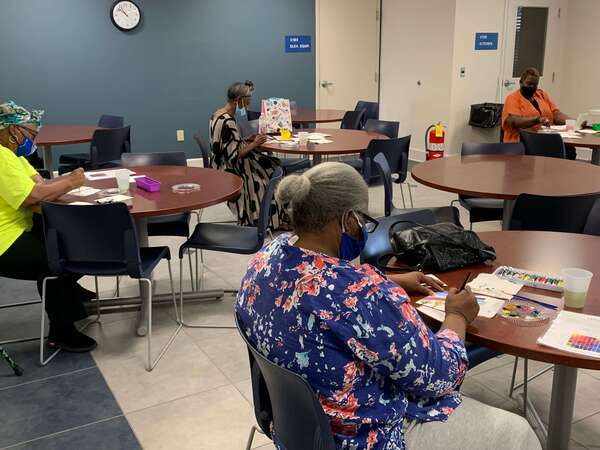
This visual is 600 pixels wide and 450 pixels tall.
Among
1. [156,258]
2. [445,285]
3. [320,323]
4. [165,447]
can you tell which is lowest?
[165,447]

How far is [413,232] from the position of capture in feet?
7.02

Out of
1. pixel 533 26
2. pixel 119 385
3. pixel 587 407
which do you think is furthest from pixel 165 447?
pixel 533 26

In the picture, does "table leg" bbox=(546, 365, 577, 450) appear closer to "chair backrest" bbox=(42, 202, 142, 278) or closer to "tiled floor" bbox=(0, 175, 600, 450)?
"tiled floor" bbox=(0, 175, 600, 450)

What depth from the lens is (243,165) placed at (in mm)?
4973

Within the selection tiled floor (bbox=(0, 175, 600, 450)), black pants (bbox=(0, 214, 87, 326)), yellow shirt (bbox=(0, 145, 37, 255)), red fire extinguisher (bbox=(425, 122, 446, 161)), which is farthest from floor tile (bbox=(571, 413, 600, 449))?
red fire extinguisher (bbox=(425, 122, 446, 161))

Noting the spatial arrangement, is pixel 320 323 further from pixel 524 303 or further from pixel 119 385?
pixel 119 385

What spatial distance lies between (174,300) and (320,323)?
2.40 metres

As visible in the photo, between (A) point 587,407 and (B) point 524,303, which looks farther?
(A) point 587,407

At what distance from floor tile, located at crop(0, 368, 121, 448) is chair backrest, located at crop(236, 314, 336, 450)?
1.42m

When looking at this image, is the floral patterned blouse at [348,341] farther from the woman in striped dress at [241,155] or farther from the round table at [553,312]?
the woman in striped dress at [241,155]

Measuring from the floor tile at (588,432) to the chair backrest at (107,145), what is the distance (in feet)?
14.0

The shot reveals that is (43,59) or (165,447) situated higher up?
(43,59)

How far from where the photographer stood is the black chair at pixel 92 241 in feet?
9.18

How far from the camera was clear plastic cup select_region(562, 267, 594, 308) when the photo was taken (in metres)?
1.69
